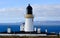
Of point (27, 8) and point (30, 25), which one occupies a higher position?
point (27, 8)

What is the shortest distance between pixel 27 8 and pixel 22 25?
2.09 m

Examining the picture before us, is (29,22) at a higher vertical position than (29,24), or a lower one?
higher

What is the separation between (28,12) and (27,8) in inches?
14.0

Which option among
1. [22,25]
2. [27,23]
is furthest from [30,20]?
[22,25]

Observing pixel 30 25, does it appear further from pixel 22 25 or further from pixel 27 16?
pixel 22 25

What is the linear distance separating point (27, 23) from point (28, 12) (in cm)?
128

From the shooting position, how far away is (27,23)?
74.2 ft

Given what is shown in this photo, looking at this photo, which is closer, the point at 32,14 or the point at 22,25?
the point at 32,14

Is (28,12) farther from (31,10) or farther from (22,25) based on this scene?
(22,25)

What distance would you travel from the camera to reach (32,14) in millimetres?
23109

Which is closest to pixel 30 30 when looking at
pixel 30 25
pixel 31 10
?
pixel 30 25

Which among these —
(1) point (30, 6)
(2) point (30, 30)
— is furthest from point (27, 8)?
(2) point (30, 30)

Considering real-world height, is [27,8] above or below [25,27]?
above

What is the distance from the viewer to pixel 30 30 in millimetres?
22672
